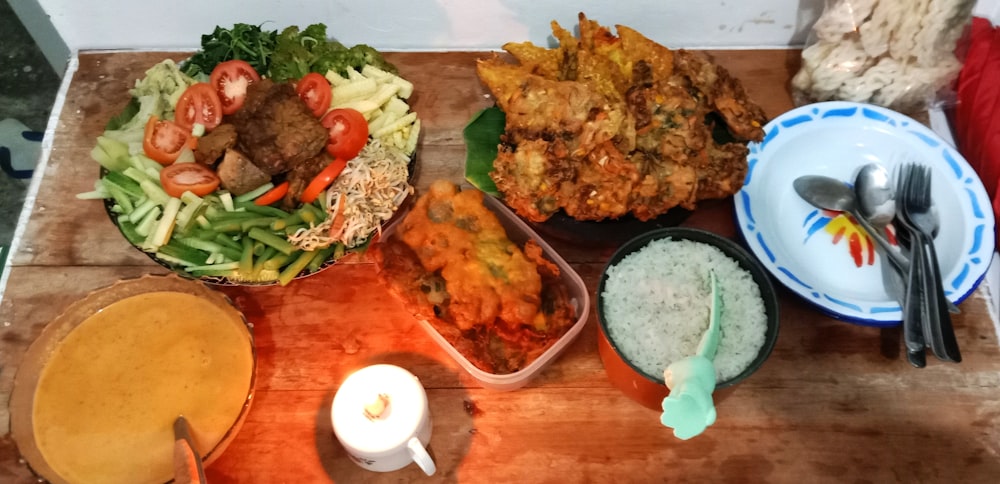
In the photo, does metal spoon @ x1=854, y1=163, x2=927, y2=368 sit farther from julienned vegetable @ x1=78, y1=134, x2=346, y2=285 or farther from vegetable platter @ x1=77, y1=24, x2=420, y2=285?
julienned vegetable @ x1=78, y1=134, x2=346, y2=285

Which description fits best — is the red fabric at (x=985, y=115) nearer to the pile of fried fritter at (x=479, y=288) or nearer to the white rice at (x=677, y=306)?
the white rice at (x=677, y=306)

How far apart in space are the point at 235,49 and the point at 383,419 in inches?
54.3

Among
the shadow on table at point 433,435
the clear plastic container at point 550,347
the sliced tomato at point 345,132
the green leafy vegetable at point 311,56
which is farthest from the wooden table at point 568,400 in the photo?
the green leafy vegetable at point 311,56

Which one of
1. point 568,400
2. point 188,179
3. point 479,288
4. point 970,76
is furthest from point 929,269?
point 188,179

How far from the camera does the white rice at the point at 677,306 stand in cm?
169

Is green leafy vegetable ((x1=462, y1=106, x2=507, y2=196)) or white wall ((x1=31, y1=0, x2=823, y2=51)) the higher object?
white wall ((x1=31, y1=0, x2=823, y2=51))

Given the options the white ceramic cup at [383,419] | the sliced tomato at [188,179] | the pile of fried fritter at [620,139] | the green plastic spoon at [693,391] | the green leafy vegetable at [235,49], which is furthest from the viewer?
the green leafy vegetable at [235,49]

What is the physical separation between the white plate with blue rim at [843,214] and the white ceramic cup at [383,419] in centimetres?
110

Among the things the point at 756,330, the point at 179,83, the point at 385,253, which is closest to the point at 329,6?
the point at 179,83

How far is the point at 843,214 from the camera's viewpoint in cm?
214

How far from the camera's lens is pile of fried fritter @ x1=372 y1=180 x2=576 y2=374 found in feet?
5.92

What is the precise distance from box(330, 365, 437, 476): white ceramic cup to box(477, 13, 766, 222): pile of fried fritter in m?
0.60

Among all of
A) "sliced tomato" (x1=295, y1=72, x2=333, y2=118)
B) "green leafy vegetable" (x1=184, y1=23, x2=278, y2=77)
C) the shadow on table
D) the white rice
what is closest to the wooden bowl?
the shadow on table

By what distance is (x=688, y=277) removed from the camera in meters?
1.79
